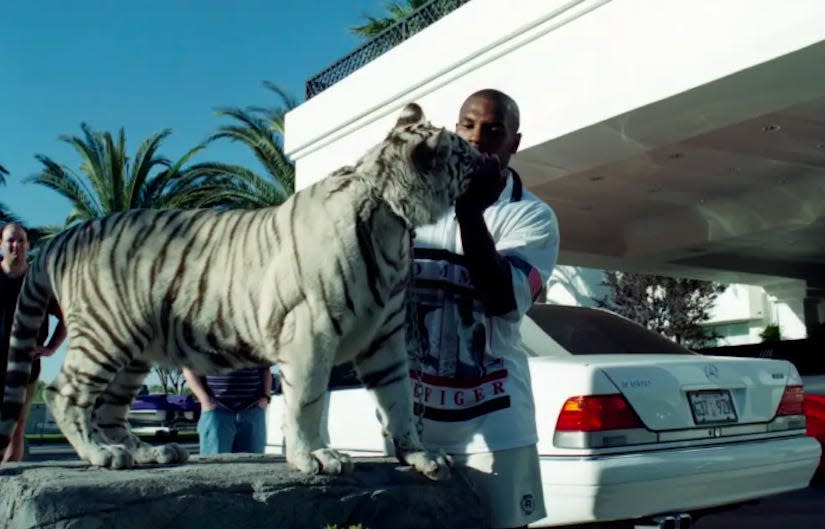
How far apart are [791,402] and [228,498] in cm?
385

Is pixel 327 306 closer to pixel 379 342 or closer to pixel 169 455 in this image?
pixel 379 342

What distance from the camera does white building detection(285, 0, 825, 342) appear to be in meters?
9.00

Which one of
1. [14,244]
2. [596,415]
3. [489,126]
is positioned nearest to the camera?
[489,126]

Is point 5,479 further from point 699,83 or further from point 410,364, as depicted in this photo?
point 699,83

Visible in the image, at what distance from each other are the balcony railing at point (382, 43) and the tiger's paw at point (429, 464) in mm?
11196

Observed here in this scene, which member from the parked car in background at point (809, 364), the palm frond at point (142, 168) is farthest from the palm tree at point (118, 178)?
the parked car in background at point (809, 364)

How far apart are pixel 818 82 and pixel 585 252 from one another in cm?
994

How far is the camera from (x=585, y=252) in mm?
18875

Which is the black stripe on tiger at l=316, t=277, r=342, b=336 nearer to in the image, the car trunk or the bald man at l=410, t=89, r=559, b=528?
the bald man at l=410, t=89, r=559, b=528

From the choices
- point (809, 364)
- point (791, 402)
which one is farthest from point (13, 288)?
point (809, 364)

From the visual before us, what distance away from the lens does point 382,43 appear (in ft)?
A: 46.2

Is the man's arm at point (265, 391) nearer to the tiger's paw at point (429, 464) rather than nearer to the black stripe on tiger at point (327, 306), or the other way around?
the tiger's paw at point (429, 464)

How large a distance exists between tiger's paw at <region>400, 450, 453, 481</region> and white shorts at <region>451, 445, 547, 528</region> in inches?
3.2

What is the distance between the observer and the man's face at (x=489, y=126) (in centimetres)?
240
